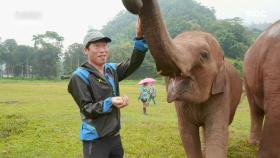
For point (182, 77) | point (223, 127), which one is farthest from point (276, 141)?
point (182, 77)

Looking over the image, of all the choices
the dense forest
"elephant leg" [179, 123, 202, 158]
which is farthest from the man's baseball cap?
the dense forest

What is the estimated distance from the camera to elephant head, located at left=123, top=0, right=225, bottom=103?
2699 mm

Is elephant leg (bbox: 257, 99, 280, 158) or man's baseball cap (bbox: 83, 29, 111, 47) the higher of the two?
man's baseball cap (bbox: 83, 29, 111, 47)

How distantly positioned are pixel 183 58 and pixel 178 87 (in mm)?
324

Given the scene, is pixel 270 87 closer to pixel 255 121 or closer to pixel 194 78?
pixel 194 78

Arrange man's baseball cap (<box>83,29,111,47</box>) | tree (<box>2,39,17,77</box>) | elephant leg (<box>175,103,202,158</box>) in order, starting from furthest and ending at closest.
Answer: tree (<box>2,39,17,77</box>) → elephant leg (<box>175,103,202,158</box>) → man's baseball cap (<box>83,29,111,47</box>)

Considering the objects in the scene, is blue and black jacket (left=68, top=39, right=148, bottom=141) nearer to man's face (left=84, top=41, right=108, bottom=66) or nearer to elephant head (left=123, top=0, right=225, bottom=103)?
man's face (left=84, top=41, right=108, bottom=66)

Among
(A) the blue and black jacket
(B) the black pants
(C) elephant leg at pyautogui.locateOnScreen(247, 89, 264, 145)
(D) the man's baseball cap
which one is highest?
(D) the man's baseball cap

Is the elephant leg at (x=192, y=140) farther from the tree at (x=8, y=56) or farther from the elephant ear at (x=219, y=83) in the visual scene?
the tree at (x=8, y=56)

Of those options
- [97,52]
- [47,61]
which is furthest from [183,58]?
[47,61]

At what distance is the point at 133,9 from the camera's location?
2.46 metres

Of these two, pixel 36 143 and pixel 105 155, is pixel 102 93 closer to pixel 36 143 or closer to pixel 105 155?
pixel 105 155

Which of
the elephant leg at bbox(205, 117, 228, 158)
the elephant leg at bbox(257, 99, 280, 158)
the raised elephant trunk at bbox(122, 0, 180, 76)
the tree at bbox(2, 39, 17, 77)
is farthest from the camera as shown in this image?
the tree at bbox(2, 39, 17, 77)

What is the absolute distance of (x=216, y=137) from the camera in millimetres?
3984
